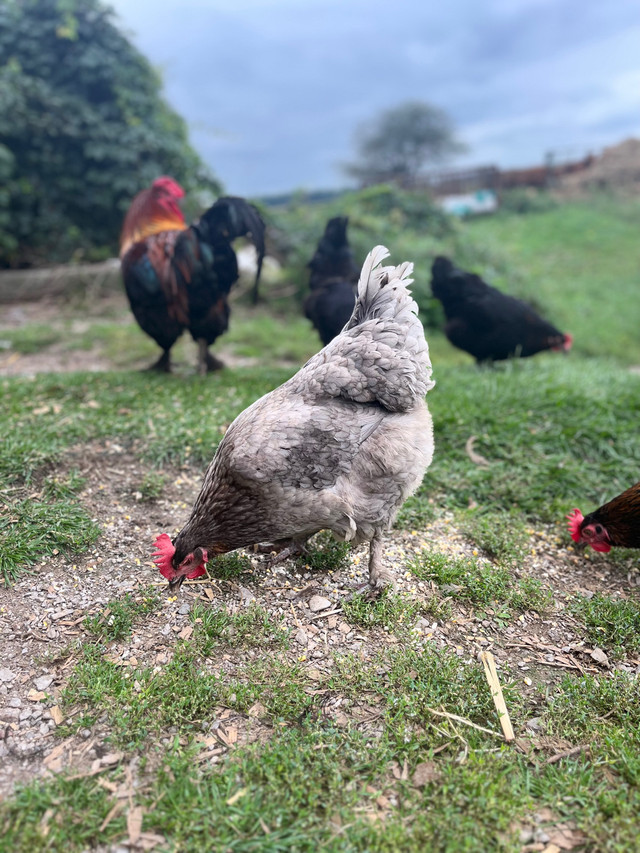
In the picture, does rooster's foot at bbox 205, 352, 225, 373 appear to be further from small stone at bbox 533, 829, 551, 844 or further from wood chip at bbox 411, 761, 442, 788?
small stone at bbox 533, 829, 551, 844

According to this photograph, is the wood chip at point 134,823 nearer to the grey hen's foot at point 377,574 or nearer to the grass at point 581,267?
the grey hen's foot at point 377,574

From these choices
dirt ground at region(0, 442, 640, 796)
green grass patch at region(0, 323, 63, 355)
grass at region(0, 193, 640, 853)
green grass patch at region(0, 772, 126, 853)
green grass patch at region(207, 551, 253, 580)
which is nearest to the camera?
green grass patch at region(0, 772, 126, 853)

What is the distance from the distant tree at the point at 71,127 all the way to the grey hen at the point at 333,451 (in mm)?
7815

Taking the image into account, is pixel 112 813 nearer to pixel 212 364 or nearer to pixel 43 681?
pixel 43 681

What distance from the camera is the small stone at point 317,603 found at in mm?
2779

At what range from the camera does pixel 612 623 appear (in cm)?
278

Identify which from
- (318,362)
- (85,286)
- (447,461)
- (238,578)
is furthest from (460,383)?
(85,286)

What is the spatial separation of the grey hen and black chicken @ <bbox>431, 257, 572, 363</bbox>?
3.20 meters

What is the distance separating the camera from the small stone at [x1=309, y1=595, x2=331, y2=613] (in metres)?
2.78

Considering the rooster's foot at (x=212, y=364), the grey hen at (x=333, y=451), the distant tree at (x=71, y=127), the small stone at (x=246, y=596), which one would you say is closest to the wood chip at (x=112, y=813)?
the grey hen at (x=333, y=451)

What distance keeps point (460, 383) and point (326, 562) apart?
3.00 m

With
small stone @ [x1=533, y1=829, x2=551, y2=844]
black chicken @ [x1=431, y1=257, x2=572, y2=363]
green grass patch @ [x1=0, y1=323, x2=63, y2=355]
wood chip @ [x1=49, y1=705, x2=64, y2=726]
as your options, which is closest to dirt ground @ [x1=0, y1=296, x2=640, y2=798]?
wood chip @ [x1=49, y1=705, x2=64, y2=726]

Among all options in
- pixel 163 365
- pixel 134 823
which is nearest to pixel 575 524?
pixel 134 823

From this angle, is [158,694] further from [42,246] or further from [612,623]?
[42,246]
